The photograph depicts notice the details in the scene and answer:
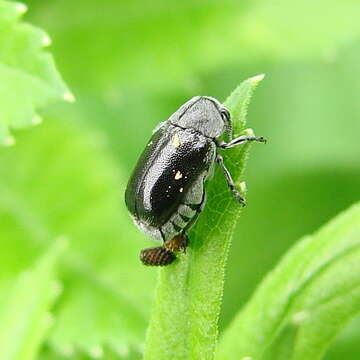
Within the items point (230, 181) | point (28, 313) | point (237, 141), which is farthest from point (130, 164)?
point (230, 181)

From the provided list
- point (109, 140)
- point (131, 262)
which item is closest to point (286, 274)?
point (131, 262)

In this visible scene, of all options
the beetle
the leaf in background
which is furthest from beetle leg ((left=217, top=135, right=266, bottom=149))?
the leaf in background

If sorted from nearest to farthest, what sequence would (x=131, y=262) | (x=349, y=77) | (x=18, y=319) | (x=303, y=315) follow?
1. (x=303, y=315)
2. (x=18, y=319)
3. (x=131, y=262)
4. (x=349, y=77)

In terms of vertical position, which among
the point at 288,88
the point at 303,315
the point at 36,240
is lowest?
the point at 303,315

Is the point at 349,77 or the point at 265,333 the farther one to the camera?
the point at 349,77

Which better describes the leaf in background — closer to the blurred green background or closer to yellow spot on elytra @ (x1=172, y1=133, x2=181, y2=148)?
the blurred green background

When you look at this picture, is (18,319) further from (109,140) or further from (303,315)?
(109,140)

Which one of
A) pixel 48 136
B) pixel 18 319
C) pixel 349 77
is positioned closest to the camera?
pixel 18 319
